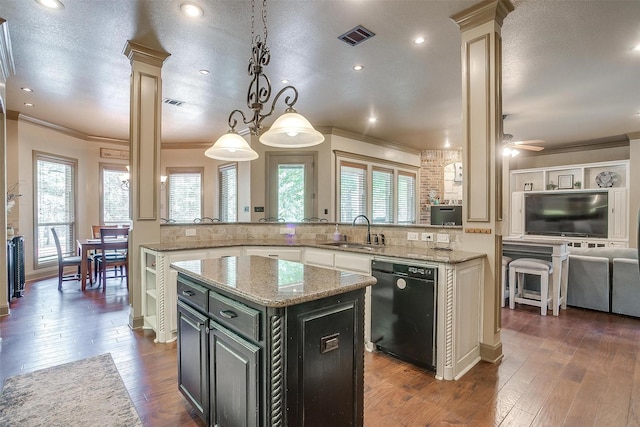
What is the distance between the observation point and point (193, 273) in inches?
71.4

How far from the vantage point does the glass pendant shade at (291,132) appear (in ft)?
6.81

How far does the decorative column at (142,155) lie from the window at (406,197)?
5765 millimetres

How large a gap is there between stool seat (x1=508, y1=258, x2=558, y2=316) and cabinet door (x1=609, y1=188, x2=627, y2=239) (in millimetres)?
3705

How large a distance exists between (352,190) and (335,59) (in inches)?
137

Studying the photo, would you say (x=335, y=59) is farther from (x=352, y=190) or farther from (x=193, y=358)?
(x=352, y=190)

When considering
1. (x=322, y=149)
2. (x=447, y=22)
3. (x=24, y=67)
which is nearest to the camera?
Result: (x=447, y=22)

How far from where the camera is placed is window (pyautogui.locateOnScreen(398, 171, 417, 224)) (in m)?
7.99

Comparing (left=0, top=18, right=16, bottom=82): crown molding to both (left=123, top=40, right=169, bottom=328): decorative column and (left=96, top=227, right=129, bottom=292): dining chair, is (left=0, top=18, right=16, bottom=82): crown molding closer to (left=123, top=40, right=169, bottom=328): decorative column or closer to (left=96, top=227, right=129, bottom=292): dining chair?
(left=123, top=40, right=169, bottom=328): decorative column

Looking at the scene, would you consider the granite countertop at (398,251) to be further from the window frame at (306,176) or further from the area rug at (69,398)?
the window frame at (306,176)

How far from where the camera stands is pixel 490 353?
2729 millimetres

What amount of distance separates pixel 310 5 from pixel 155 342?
3.27 metres

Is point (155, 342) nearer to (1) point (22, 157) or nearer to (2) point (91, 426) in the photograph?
(2) point (91, 426)

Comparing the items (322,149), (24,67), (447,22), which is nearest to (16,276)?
(24,67)

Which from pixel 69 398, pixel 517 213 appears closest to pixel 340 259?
pixel 69 398
